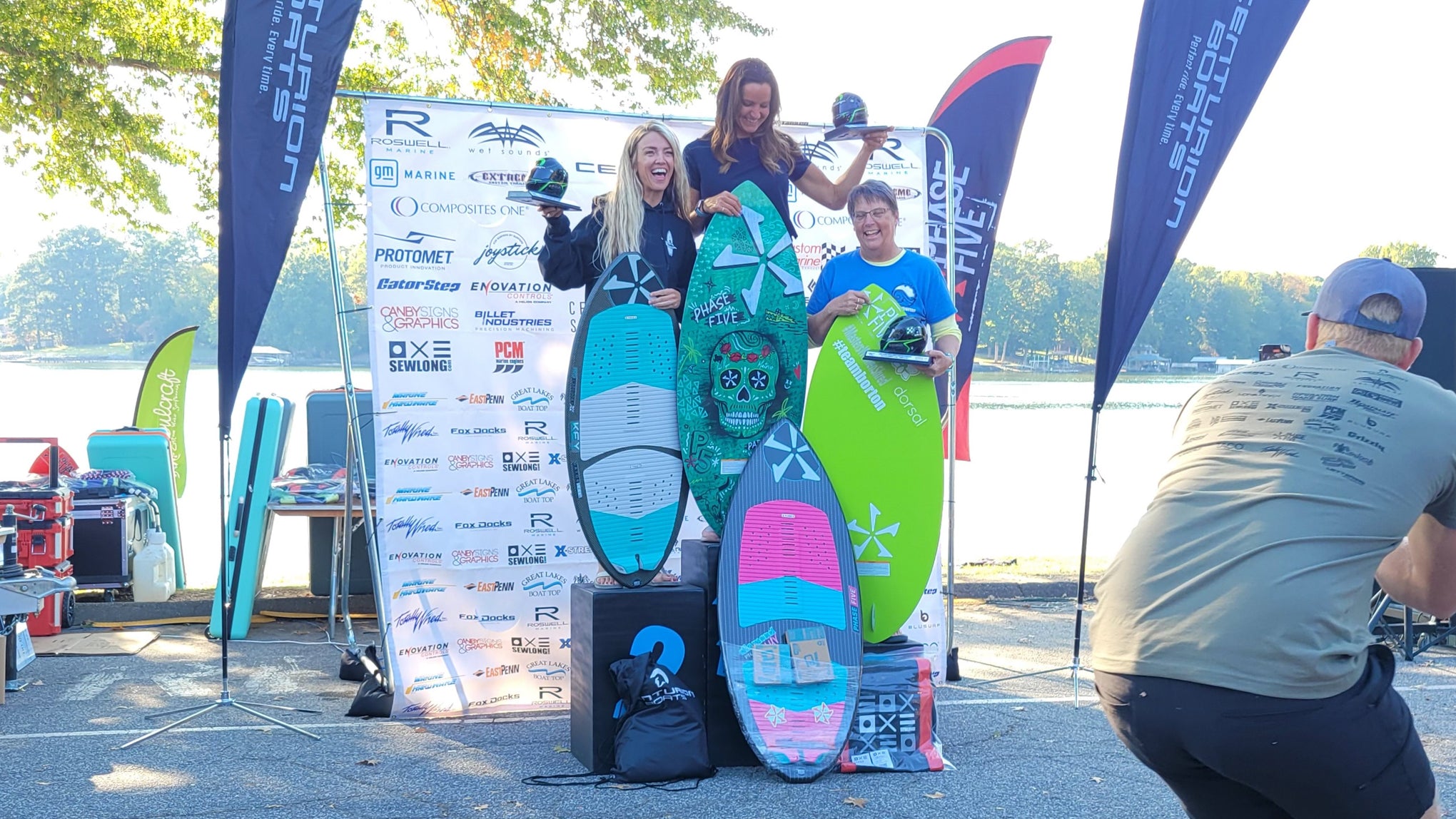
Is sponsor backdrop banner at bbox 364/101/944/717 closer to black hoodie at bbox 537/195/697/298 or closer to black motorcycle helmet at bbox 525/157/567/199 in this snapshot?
black hoodie at bbox 537/195/697/298

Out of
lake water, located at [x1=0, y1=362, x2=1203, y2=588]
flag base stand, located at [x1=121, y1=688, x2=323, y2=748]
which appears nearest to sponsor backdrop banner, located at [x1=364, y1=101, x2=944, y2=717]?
flag base stand, located at [x1=121, y1=688, x2=323, y2=748]

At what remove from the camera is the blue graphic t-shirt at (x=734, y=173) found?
4254mm

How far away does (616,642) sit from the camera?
12.2ft

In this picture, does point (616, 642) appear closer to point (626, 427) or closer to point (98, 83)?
point (626, 427)

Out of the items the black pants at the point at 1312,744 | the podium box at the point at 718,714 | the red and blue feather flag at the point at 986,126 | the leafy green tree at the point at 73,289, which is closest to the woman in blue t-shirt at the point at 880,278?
the podium box at the point at 718,714

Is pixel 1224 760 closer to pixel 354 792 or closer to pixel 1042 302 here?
pixel 354 792

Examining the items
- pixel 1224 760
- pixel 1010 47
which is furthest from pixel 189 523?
pixel 1224 760

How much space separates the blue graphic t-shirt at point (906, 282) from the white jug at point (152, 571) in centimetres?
419

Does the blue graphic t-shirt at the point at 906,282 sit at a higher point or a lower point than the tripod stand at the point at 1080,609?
higher

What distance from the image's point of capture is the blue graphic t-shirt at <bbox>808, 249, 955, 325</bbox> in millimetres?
4230

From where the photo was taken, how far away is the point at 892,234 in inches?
167

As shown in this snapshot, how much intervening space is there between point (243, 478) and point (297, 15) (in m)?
2.69

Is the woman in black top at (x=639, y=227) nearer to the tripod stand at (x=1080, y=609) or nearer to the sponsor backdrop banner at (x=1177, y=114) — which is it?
the sponsor backdrop banner at (x=1177, y=114)

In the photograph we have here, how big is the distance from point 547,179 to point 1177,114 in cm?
246
